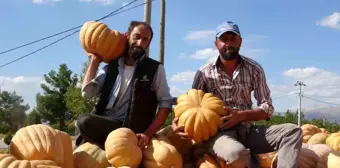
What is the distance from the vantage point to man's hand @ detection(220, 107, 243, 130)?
4.14 m

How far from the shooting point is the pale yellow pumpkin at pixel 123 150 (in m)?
3.75

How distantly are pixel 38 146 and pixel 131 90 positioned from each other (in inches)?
47.2

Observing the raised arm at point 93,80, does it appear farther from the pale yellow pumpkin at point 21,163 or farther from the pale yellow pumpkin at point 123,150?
the pale yellow pumpkin at point 21,163

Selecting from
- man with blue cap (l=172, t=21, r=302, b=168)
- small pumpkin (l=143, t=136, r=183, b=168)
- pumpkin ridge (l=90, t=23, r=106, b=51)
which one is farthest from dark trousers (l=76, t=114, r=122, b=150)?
pumpkin ridge (l=90, t=23, r=106, b=51)

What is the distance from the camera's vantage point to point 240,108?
4.46m

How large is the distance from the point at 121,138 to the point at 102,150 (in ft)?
1.35

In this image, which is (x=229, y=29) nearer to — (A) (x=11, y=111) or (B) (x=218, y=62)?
(B) (x=218, y=62)

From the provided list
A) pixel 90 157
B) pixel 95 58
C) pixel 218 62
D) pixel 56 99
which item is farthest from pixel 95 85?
pixel 56 99

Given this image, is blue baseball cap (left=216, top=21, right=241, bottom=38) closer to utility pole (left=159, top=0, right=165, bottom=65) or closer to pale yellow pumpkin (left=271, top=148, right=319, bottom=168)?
pale yellow pumpkin (left=271, top=148, right=319, bottom=168)

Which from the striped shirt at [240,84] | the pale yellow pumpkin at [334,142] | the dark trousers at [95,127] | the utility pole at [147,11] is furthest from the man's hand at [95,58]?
the utility pole at [147,11]

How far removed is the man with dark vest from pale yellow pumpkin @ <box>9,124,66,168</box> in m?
0.61

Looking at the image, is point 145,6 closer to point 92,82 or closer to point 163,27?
point 163,27

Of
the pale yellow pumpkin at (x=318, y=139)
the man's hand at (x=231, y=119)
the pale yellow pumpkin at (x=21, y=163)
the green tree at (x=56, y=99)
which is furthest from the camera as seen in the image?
the green tree at (x=56, y=99)

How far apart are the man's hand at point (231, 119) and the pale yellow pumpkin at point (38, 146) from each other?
1.52 meters
